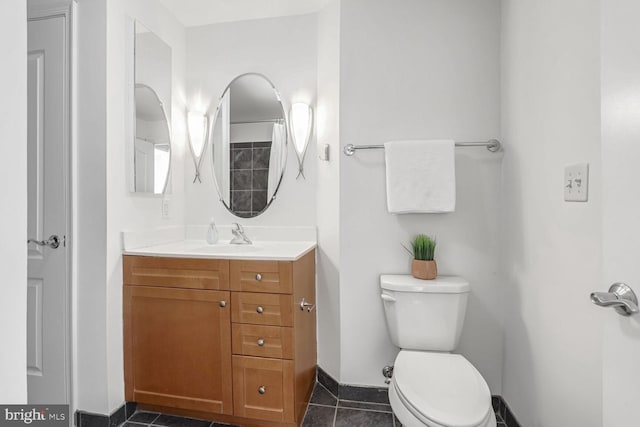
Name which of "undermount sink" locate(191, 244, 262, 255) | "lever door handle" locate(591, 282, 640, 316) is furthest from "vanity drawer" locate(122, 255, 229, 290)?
"lever door handle" locate(591, 282, 640, 316)

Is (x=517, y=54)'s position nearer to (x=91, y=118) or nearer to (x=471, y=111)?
(x=471, y=111)

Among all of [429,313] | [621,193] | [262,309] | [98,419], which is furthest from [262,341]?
[621,193]

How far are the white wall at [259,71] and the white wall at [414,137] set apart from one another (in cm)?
37

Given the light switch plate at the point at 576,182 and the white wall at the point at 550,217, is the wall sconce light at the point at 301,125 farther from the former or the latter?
the light switch plate at the point at 576,182

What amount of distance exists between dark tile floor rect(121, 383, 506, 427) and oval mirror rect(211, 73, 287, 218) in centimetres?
117

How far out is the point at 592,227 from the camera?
3.21 ft

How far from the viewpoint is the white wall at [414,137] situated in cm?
164

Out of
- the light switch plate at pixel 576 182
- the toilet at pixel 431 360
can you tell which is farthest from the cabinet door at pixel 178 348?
the light switch plate at pixel 576 182

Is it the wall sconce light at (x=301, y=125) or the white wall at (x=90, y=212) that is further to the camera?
the wall sconce light at (x=301, y=125)

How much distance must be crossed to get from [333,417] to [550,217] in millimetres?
1364

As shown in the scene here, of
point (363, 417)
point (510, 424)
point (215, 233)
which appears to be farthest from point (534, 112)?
point (215, 233)

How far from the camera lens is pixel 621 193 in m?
0.59

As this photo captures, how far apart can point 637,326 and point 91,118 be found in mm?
2042

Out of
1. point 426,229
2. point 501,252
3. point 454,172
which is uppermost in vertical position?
point 454,172
